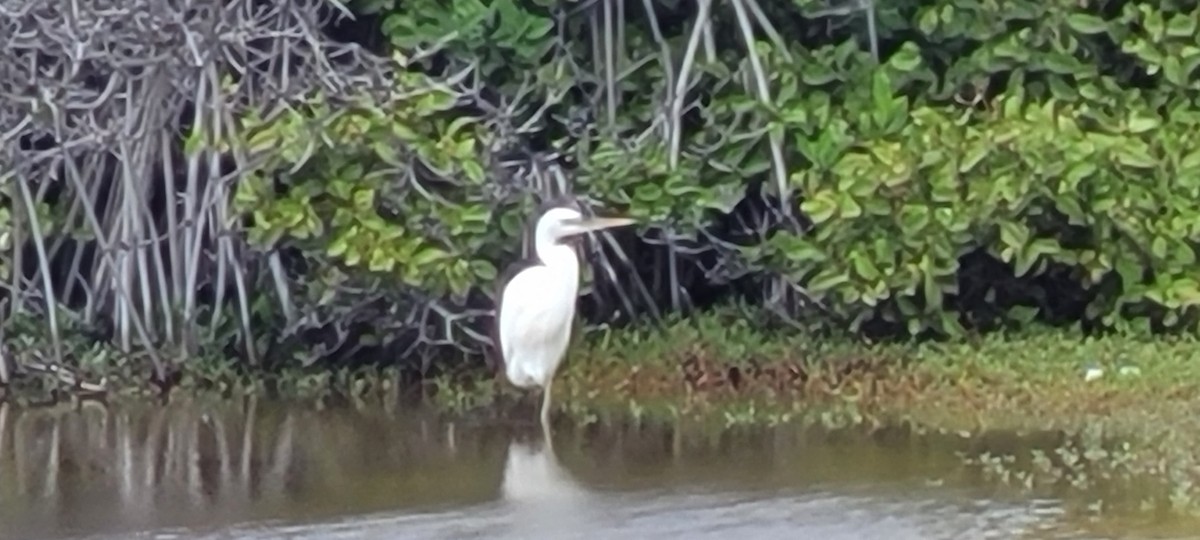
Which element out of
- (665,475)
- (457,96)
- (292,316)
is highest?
(457,96)

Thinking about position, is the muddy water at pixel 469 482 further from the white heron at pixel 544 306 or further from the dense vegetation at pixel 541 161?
the dense vegetation at pixel 541 161

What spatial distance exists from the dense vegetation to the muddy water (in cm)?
58

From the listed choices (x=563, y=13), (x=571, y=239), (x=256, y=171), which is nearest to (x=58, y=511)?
(x=256, y=171)

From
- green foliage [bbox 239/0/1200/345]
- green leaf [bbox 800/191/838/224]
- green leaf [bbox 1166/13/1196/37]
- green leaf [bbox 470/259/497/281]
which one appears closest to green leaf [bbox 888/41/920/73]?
green foliage [bbox 239/0/1200/345]

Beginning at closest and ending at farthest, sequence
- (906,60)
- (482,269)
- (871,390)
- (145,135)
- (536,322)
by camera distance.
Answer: (536,322) < (871,390) < (482,269) < (145,135) < (906,60)

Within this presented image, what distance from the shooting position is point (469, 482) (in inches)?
327

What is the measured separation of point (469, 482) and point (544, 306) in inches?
48.6

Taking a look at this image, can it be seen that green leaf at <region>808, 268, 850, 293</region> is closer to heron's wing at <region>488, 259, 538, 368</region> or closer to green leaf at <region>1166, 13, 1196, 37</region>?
heron's wing at <region>488, 259, 538, 368</region>

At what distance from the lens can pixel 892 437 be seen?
347 inches

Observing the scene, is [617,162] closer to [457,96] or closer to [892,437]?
[457,96]

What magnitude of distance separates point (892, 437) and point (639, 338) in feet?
5.83

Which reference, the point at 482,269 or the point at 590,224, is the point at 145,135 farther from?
the point at 590,224

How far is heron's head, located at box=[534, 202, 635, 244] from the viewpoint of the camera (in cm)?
941

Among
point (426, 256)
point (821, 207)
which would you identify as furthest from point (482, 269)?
point (821, 207)
